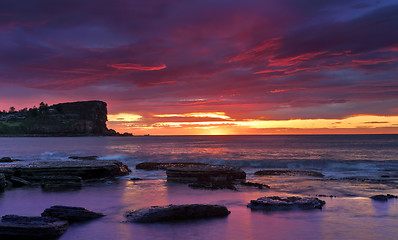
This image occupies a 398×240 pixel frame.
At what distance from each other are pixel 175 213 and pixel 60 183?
1419cm

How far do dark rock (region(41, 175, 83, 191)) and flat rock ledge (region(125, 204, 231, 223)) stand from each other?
1099 centimetres

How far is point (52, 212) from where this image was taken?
42.0 feet

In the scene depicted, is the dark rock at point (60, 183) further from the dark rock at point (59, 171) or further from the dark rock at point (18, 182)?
the dark rock at point (59, 171)

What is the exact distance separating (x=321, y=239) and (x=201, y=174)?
15472 millimetres

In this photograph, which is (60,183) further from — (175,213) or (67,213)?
(175,213)

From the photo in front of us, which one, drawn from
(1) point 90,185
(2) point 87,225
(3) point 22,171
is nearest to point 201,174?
(1) point 90,185

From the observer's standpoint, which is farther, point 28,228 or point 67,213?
point 67,213

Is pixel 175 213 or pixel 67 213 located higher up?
pixel 67 213

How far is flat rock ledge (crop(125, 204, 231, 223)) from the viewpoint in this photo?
13148mm

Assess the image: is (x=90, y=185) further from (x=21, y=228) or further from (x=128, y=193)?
(x=21, y=228)

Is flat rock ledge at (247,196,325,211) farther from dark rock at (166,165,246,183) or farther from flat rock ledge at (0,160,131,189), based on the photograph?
flat rock ledge at (0,160,131,189)

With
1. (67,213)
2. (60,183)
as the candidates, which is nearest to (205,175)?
(60,183)

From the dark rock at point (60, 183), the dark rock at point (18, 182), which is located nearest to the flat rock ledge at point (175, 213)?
the dark rock at point (60, 183)

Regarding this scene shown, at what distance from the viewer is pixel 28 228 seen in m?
10.4
